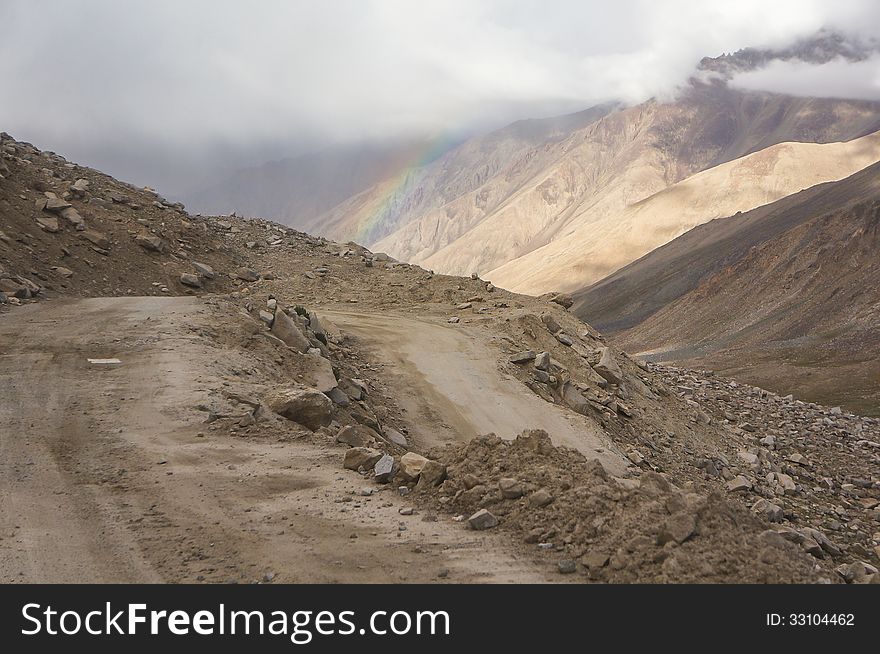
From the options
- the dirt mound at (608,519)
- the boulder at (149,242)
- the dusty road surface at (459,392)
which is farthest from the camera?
the boulder at (149,242)

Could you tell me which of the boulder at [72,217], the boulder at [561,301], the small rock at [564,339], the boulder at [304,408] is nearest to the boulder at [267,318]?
the boulder at [304,408]

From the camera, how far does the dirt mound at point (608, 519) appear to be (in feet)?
18.4

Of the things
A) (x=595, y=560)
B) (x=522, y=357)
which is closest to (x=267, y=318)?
(x=522, y=357)

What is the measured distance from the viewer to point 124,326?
13719 mm

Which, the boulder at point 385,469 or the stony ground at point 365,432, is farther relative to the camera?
the boulder at point 385,469

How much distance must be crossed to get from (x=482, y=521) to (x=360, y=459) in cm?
214

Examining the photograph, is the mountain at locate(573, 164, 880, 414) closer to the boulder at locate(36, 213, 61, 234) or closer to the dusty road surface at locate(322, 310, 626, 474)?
the dusty road surface at locate(322, 310, 626, 474)

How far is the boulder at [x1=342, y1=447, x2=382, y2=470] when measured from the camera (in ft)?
27.9

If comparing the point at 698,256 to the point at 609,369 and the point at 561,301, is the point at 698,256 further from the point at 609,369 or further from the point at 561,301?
the point at 609,369

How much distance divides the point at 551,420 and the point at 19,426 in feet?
31.7

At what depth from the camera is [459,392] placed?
15.9 metres

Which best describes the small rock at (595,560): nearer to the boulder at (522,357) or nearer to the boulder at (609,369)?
the boulder at (522,357)

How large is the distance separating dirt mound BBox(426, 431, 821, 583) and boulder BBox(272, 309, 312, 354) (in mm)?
6859

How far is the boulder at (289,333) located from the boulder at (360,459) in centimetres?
605
